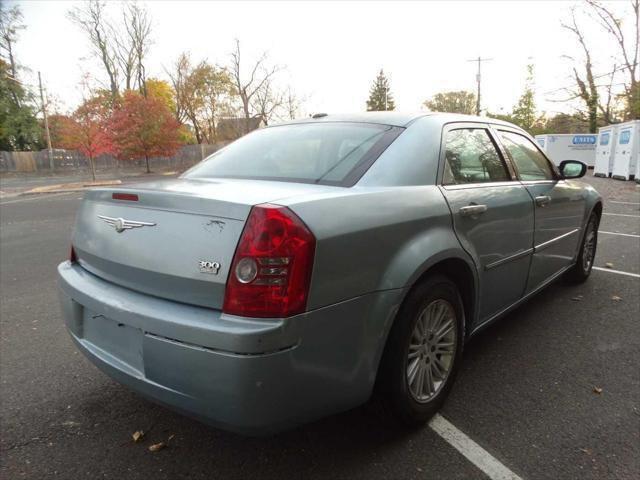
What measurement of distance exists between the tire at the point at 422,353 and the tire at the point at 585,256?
2.72 m

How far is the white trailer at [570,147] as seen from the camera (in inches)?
1139

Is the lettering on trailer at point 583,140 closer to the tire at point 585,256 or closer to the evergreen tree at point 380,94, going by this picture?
the tire at point 585,256

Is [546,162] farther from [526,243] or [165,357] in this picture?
[165,357]

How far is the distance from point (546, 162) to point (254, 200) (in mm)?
3035

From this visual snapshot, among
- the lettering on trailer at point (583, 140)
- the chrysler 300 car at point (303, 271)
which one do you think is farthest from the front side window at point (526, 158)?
the lettering on trailer at point (583, 140)

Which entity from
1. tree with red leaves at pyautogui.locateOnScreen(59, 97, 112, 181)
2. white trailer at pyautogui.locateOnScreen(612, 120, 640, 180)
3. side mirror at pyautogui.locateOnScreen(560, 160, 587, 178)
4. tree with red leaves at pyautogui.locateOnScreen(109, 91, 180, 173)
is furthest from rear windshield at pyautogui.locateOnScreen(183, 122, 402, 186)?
tree with red leaves at pyautogui.locateOnScreen(109, 91, 180, 173)

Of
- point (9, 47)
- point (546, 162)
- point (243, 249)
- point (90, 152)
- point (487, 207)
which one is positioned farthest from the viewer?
point (9, 47)

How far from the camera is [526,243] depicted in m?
3.18

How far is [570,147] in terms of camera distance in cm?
2914

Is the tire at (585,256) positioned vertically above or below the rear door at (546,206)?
below

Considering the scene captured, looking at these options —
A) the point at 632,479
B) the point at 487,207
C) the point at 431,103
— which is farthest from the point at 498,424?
the point at 431,103

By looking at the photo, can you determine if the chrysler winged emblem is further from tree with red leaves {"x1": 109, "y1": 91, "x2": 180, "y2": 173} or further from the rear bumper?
tree with red leaves {"x1": 109, "y1": 91, "x2": 180, "y2": 173}

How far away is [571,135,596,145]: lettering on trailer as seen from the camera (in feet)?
93.9

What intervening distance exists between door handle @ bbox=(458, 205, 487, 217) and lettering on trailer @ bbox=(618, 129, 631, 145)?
61.9ft
